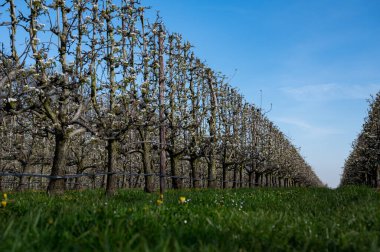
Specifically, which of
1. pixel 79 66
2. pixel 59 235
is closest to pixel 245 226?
pixel 59 235

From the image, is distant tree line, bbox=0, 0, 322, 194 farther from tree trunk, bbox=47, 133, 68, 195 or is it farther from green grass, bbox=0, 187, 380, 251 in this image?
green grass, bbox=0, 187, 380, 251

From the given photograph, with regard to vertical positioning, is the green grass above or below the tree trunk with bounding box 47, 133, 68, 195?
below

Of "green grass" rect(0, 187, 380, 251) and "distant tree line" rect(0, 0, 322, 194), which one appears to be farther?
"distant tree line" rect(0, 0, 322, 194)

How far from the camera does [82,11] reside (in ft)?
51.7

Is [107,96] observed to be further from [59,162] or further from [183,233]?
[183,233]

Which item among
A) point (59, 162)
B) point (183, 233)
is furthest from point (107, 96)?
point (183, 233)

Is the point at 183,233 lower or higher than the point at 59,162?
lower

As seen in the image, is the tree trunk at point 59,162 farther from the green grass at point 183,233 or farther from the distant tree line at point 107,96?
the green grass at point 183,233

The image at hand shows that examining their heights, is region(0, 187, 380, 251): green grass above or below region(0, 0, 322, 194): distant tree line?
below

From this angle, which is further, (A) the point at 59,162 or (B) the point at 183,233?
(A) the point at 59,162

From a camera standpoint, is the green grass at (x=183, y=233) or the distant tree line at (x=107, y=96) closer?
the green grass at (x=183, y=233)

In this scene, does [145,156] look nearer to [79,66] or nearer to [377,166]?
[79,66]

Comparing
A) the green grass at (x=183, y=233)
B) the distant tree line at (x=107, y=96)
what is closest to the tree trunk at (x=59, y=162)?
the distant tree line at (x=107, y=96)

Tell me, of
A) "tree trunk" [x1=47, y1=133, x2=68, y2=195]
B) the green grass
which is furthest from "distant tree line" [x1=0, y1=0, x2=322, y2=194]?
the green grass
